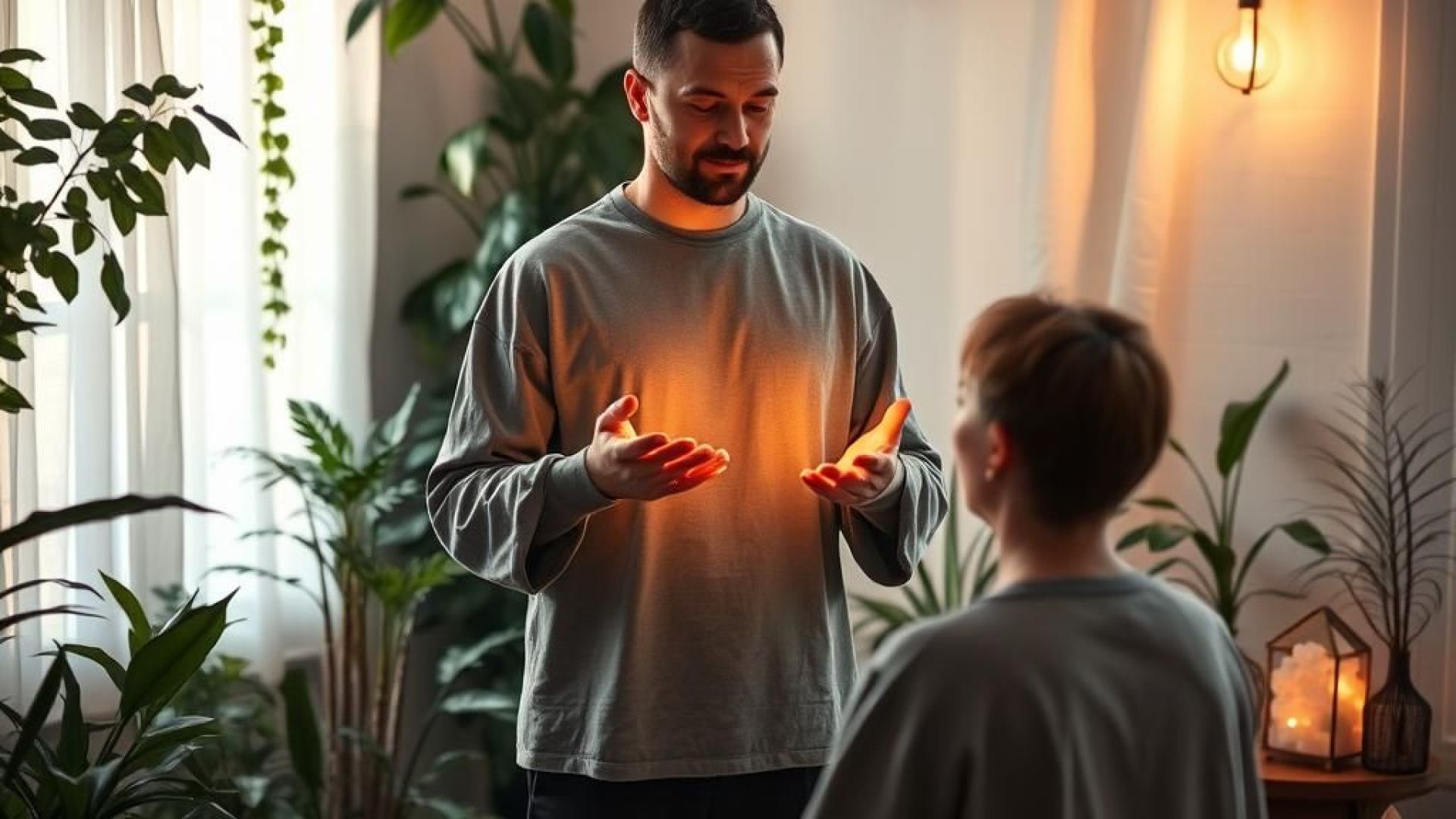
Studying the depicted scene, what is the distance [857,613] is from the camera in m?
4.07

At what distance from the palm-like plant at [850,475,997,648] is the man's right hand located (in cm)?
188

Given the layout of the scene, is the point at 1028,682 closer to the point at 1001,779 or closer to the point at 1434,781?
the point at 1001,779

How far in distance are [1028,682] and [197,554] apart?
2497mm

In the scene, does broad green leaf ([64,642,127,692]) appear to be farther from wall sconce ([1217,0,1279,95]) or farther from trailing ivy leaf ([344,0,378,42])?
wall sconce ([1217,0,1279,95])

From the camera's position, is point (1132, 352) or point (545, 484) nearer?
point (1132, 352)

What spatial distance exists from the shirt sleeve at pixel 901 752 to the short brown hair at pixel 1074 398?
6.9 inches

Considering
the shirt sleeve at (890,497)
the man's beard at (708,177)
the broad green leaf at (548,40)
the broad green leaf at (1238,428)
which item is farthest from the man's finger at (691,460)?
the broad green leaf at (548,40)

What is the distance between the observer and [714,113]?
80.4 inches

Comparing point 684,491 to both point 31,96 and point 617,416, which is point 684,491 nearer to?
point 617,416

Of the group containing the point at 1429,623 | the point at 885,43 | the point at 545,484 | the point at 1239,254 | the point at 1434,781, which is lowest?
the point at 1434,781

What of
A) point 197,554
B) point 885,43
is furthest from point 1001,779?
point 885,43

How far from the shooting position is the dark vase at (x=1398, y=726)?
3.23 m

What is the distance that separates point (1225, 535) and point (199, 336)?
6.82ft

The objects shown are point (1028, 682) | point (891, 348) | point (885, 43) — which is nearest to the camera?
point (1028, 682)
